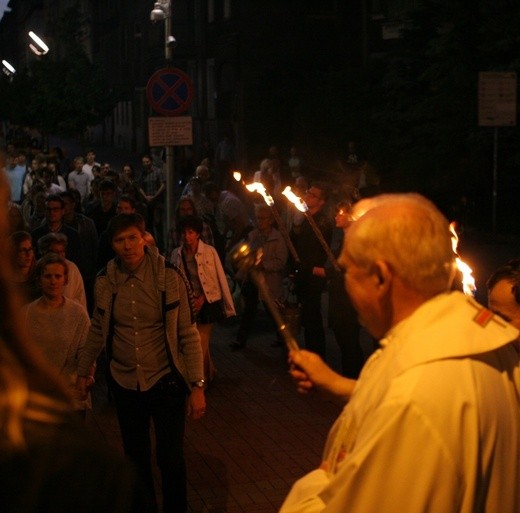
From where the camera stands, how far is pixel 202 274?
31.8ft

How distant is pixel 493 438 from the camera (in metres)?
2.65

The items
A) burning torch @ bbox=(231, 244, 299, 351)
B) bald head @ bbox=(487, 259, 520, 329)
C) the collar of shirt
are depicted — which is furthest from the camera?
the collar of shirt

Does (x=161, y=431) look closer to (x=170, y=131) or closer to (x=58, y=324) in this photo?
(x=58, y=324)

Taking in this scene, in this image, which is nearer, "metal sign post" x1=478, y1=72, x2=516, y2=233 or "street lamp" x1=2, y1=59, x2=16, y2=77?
"metal sign post" x1=478, y1=72, x2=516, y2=233

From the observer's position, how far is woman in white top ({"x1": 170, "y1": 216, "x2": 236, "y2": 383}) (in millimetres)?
9656

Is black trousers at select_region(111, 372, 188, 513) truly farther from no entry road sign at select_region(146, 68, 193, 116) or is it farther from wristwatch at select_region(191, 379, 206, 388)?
no entry road sign at select_region(146, 68, 193, 116)

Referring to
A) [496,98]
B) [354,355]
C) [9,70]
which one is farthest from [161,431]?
[9,70]

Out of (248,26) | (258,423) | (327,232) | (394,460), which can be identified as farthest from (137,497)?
(248,26)

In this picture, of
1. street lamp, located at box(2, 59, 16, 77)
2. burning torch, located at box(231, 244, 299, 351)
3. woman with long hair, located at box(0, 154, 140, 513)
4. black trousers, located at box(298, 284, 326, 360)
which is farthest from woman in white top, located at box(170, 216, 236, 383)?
street lamp, located at box(2, 59, 16, 77)

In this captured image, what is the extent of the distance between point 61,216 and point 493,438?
8.98m

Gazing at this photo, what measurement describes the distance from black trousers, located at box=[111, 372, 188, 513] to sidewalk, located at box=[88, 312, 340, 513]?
0.69m

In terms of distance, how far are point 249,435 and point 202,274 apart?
1.80m

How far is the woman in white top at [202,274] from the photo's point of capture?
9.66 meters

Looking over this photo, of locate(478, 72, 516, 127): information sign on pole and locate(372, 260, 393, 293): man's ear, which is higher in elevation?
locate(478, 72, 516, 127): information sign on pole
